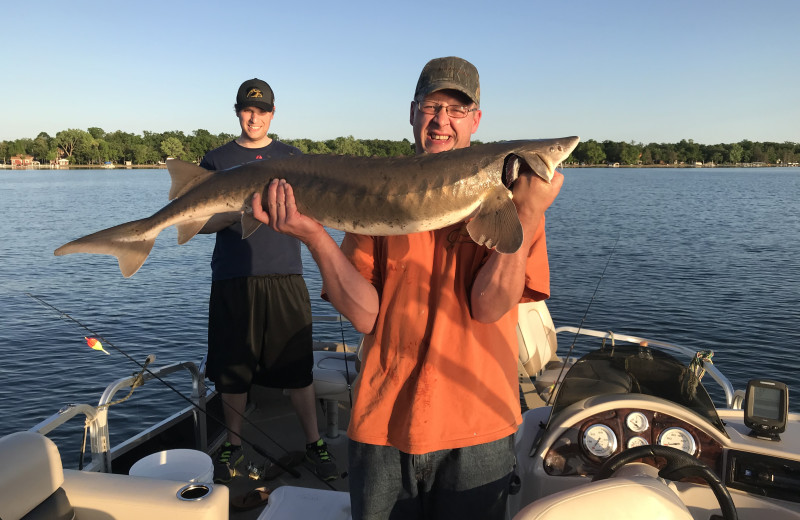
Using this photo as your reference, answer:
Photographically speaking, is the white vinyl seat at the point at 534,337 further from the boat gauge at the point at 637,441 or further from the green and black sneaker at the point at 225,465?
the green and black sneaker at the point at 225,465

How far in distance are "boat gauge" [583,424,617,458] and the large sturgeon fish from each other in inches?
65.8

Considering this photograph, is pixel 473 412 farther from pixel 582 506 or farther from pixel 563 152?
pixel 563 152

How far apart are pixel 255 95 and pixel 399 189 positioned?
9.02 ft

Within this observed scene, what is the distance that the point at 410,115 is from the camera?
9.11ft

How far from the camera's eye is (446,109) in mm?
2627

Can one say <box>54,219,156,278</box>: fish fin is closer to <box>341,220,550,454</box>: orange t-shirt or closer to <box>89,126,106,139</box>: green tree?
<box>341,220,550,454</box>: orange t-shirt

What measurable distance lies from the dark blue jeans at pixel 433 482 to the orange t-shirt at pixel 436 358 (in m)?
0.07

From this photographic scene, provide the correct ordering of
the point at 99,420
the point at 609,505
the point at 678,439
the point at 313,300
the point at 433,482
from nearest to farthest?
the point at 609,505, the point at 433,482, the point at 678,439, the point at 99,420, the point at 313,300

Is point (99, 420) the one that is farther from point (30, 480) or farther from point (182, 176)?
point (182, 176)

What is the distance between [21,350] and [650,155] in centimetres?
20912

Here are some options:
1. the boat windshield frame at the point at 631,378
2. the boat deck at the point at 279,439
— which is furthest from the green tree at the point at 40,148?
the boat windshield frame at the point at 631,378

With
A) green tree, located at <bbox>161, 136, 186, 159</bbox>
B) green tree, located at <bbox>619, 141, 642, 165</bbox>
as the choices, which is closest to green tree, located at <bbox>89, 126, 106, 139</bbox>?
green tree, located at <bbox>161, 136, 186, 159</bbox>

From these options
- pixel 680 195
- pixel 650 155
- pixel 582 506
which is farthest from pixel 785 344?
pixel 650 155

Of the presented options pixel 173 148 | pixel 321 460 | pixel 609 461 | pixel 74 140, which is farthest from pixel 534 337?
pixel 74 140
